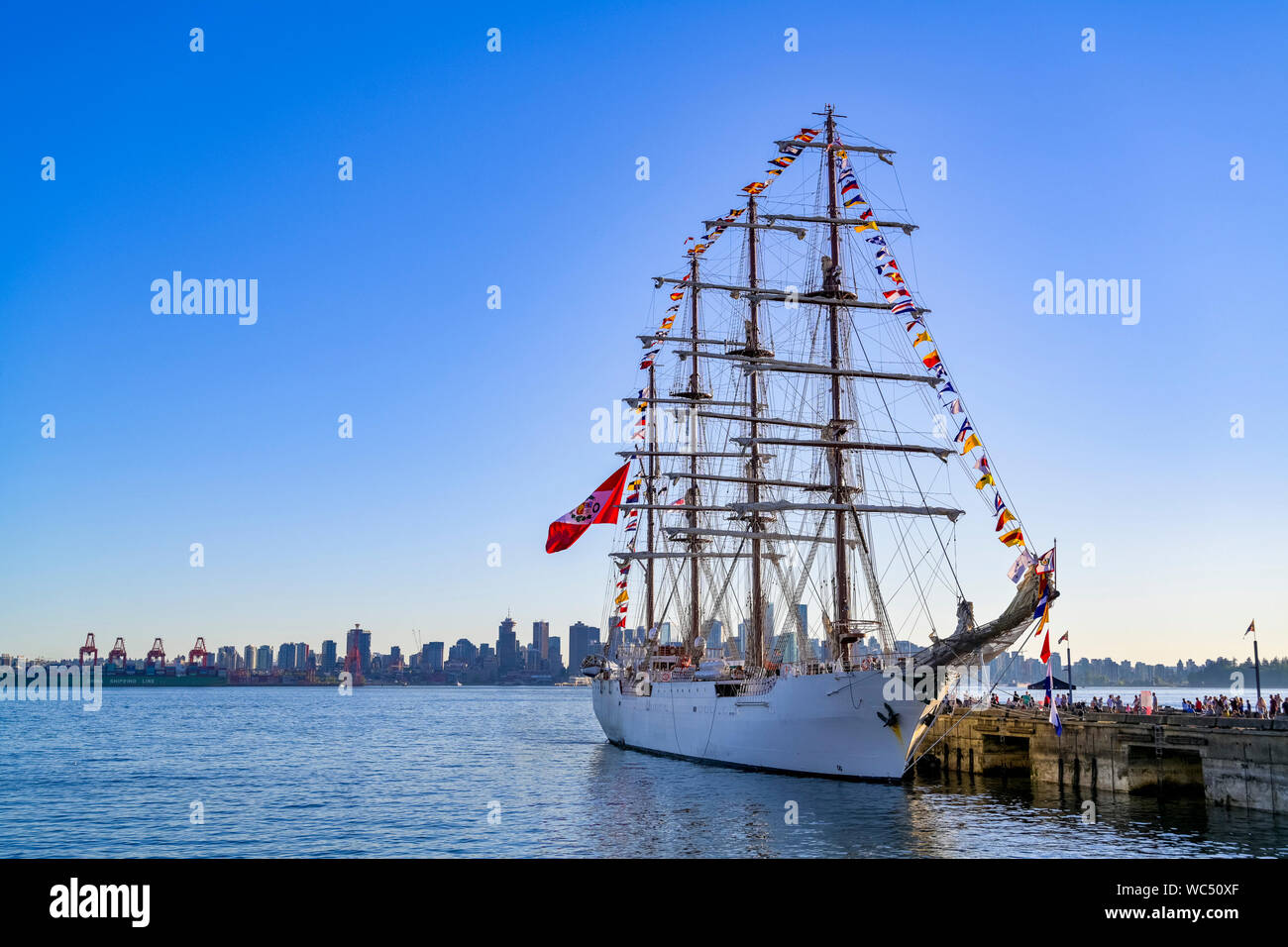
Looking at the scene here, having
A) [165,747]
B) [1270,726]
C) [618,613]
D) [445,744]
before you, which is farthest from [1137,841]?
[165,747]

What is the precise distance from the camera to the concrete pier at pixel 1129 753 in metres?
32.4

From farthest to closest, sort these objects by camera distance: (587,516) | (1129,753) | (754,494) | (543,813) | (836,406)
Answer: (754,494), (836,406), (587,516), (1129,753), (543,813)

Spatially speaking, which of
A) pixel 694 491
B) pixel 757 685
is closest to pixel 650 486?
pixel 694 491

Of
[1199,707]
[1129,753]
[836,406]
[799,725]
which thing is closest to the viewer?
[1129,753]

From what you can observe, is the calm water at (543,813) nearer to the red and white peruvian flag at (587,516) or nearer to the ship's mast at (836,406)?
the ship's mast at (836,406)

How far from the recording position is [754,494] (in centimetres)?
6256

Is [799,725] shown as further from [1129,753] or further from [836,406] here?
[836,406]

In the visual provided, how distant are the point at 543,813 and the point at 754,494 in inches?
1155

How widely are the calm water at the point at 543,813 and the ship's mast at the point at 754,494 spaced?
7.43 m

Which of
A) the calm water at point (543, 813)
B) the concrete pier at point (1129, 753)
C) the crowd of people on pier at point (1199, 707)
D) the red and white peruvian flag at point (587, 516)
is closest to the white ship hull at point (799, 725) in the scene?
the calm water at point (543, 813)

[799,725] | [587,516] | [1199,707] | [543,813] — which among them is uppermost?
[587,516]

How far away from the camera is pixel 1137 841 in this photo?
29.9 meters

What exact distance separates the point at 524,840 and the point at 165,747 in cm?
5267
